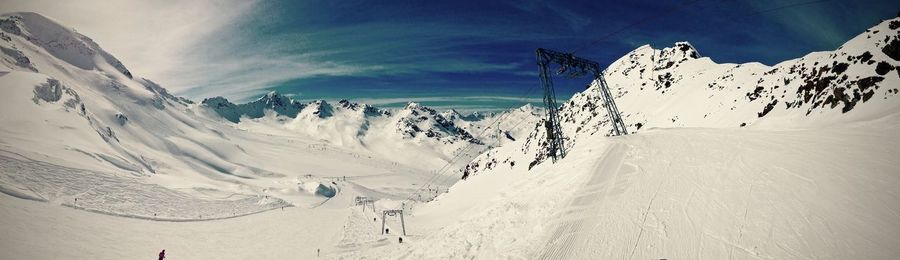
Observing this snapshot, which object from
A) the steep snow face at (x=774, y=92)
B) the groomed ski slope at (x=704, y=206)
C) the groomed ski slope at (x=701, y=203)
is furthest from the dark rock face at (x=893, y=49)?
the groomed ski slope at (x=704, y=206)

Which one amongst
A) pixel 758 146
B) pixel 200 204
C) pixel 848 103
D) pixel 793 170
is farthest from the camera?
pixel 200 204

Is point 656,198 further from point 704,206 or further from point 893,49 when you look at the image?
point 893,49

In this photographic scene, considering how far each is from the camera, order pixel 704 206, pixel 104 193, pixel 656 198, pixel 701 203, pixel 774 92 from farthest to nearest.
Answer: pixel 104 193 → pixel 774 92 → pixel 656 198 → pixel 701 203 → pixel 704 206

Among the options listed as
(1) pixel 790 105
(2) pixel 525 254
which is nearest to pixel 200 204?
(2) pixel 525 254

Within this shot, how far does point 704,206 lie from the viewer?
1481cm

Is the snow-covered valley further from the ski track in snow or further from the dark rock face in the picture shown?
the ski track in snow

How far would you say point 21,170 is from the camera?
237ft

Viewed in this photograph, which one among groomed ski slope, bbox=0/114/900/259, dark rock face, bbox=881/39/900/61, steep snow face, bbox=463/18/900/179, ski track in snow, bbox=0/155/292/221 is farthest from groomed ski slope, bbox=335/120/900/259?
ski track in snow, bbox=0/155/292/221

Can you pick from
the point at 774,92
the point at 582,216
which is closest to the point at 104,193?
the point at 582,216

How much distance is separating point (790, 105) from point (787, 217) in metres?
38.7

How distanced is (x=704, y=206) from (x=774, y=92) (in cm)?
4619

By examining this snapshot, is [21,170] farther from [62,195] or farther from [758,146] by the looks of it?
[758,146]

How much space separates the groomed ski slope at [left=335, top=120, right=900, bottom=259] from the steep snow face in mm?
10648

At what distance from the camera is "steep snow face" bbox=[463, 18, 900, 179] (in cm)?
3200
